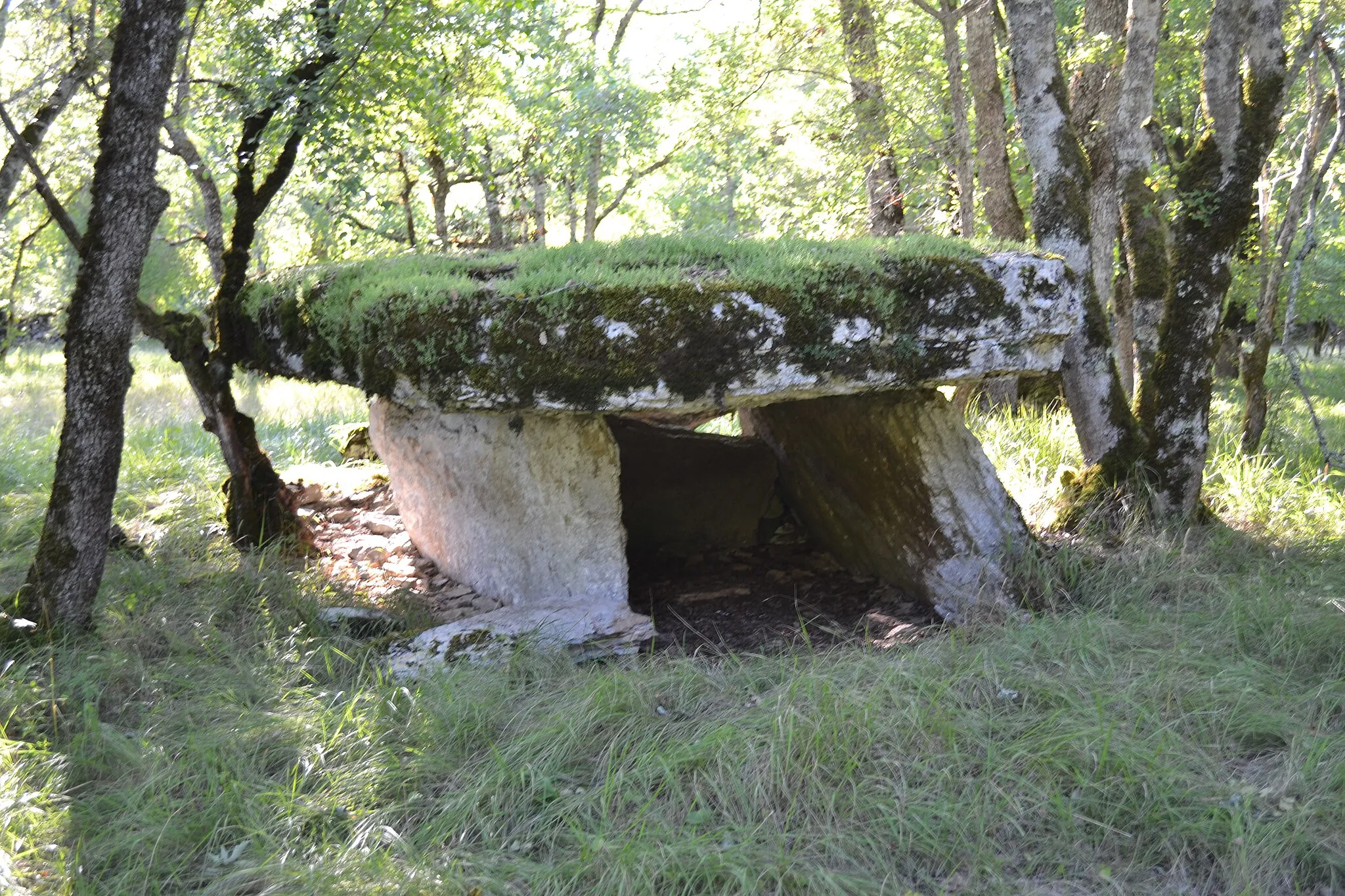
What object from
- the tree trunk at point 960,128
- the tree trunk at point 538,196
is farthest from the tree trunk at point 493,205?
the tree trunk at point 960,128

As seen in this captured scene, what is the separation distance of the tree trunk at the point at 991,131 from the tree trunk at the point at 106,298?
5.57 meters

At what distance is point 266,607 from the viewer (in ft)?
14.3

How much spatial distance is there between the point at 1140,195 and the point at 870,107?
4234mm

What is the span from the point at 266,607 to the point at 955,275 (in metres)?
3.13

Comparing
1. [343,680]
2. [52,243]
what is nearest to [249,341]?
[343,680]

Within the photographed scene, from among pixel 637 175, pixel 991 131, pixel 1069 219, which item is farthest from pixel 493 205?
pixel 1069 219

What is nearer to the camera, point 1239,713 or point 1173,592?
point 1239,713

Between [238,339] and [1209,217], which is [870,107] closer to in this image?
[1209,217]

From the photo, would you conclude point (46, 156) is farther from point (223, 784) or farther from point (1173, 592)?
point (1173, 592)

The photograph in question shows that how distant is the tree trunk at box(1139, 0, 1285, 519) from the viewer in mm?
4926

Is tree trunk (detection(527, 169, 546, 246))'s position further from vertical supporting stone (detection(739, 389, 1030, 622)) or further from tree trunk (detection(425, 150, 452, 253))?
vertical supporting stone (detection(739, 389, 1030, 622))

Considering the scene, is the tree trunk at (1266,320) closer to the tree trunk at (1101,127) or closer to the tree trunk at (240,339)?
the tree trunk at (1101,127)

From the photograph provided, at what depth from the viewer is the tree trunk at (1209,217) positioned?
493cm

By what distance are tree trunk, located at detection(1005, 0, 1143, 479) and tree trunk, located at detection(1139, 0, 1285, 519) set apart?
206mm
